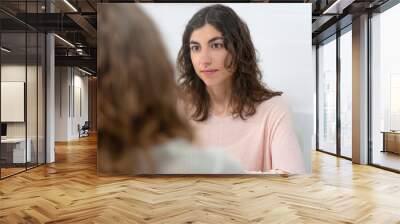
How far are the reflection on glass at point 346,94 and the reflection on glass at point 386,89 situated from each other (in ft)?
2.79

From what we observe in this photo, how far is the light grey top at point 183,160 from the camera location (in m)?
6.41

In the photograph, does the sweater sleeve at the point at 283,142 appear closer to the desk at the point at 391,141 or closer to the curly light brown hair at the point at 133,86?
the curly light brown hair at the point at 133,86

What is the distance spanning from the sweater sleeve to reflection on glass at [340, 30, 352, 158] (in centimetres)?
301

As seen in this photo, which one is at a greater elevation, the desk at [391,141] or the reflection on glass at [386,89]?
the reflection on glass at [386,89]

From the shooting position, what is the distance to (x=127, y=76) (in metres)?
6.46

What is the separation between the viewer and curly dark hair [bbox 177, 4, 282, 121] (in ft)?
20.8

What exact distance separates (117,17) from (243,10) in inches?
82.5

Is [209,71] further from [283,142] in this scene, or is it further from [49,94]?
[49,94]

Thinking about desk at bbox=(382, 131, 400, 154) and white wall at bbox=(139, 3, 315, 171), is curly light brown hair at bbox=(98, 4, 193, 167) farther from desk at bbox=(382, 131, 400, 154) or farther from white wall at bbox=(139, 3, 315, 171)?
desk at bbox=(382, 131, 400, 154)

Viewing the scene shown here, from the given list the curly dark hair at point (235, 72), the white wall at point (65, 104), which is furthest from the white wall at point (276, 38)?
the white wall at point (65, 104)

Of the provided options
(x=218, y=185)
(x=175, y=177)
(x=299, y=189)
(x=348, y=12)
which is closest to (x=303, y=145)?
(x=299, y=189)

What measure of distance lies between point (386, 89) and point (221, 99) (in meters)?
3.46

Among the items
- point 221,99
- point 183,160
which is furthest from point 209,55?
point 183,160

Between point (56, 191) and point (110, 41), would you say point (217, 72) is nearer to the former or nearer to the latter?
point (110, 41)
